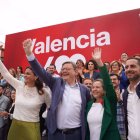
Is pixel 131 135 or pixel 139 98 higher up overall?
pixel 139 98

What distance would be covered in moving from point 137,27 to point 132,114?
15.4 feet

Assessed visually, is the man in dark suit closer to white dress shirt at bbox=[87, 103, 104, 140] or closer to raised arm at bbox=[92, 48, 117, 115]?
white dress shirt at bbox=[87, 103, 104, 140]

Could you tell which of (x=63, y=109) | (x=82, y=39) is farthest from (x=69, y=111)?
(x=82, y=39)

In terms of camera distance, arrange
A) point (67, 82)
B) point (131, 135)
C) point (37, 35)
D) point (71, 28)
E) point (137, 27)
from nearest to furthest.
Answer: point (131, 135) → point (67, 82) → point (137, 27) → point (71, 28) → point (37, 35)

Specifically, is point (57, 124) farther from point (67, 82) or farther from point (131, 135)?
point (131, 135)

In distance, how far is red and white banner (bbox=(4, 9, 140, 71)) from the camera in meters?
6.77

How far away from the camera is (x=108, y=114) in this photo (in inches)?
105

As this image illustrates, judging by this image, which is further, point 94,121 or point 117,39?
point 117,39

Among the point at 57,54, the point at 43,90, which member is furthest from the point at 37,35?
the point at 43,90

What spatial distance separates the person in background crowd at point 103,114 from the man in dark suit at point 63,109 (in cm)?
10

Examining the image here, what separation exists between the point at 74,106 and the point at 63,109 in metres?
0.13

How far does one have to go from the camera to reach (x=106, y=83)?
2.55 meters

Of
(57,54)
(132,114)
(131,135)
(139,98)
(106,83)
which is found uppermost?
(57,54)

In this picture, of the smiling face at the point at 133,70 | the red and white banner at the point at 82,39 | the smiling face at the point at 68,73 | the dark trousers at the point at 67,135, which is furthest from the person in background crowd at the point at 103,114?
the red and white banner at the point at 82,39
